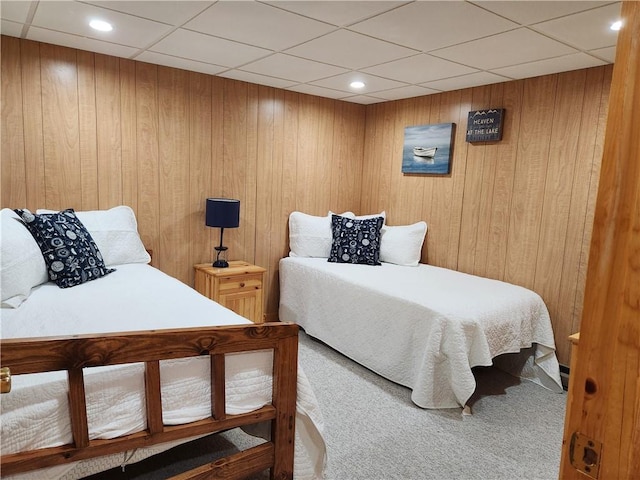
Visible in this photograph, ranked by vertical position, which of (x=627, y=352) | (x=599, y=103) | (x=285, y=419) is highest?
(x=599, y=103)

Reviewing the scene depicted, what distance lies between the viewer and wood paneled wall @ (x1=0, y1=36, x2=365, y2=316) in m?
2.99

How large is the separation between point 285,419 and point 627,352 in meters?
1.41

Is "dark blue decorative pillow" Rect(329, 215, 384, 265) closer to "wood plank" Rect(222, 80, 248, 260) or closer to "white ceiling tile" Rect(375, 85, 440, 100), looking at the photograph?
"wood plank" Rect(222, 80, 248, 260)

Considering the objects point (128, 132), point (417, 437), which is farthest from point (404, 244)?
point (128, 132)

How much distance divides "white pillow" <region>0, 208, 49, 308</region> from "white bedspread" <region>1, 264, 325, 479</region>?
0.06m

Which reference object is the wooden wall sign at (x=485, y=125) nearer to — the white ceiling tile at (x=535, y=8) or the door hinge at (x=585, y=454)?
the white ceiling tile at (x=535, y=8)

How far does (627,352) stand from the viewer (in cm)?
67

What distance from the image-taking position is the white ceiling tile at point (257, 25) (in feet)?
7.47

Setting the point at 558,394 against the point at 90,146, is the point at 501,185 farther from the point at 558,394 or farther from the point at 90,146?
the point at 90,146

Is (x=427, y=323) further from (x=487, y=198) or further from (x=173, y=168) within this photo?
(x=173, y=168)

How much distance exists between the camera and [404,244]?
4023mm

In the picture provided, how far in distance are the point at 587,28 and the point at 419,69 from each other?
1.15m

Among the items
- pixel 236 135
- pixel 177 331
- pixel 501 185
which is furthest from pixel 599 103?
pixel 177 331

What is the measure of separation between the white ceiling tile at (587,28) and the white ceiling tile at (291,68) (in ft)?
4.82
